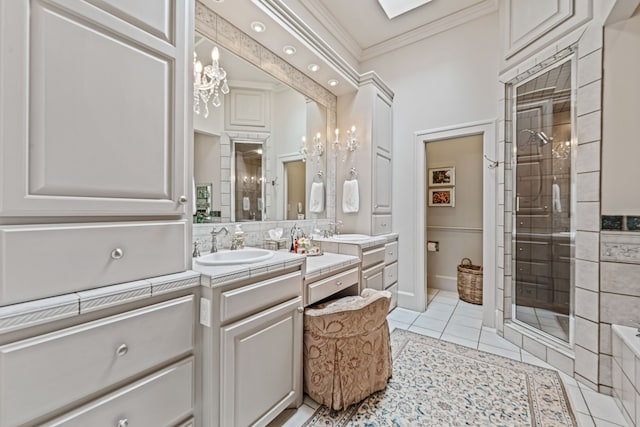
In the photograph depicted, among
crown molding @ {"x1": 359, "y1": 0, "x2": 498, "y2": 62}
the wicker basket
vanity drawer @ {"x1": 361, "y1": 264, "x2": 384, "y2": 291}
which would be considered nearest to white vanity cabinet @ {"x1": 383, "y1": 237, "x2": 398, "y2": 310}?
vanity drawer @ {"x1": 361, "y1": 264, "x2": 384, "y2": 291}

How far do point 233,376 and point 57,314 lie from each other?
73cm

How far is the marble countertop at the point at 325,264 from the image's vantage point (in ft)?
5.89

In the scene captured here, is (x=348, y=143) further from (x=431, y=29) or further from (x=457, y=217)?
(x=457, y=217)

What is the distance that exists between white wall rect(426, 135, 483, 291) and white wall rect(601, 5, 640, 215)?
1998 millimetres

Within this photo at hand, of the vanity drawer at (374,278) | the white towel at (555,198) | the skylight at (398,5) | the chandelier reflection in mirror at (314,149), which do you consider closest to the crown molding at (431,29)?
the skylight at (398,5)

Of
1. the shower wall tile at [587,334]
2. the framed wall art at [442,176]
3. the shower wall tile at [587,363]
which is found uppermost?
the framed wall art at [442,176]

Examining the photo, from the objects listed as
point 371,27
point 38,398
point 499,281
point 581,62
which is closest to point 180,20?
point 38,398

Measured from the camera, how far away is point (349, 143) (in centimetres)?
322

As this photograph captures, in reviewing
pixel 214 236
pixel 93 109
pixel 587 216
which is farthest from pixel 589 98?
pixel 93 109

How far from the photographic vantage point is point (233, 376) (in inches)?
49.5

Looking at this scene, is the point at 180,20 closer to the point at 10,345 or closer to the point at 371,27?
the point at 10,345

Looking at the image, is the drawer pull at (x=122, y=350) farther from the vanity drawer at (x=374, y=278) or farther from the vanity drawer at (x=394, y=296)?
the vanity drawer at (x=394, y=296)

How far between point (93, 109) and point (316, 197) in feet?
7.30

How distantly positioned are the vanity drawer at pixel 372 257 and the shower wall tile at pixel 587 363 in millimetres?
1606
